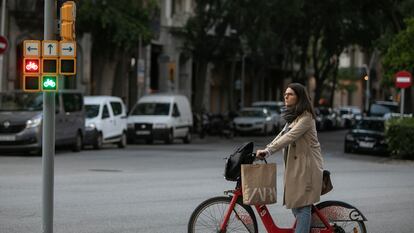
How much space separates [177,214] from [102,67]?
86.9 feet

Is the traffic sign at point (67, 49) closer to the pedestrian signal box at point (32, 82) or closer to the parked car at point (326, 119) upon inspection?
the pedestrian signal box at point (32, 82)

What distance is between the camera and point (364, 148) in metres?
28.3

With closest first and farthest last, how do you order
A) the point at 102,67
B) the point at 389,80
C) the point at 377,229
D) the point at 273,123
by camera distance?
the point at 377,229
the point at 389,80
the point at 102,67
the point at 273,123

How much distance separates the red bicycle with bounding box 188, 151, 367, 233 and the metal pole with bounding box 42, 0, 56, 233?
1.46 m

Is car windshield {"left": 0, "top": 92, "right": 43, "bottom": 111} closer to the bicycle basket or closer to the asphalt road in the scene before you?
the asphalt road

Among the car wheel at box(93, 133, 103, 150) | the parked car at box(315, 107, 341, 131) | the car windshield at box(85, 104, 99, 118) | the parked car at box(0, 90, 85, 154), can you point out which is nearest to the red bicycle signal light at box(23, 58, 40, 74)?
the parked car at box(0, 90, 85, 154)

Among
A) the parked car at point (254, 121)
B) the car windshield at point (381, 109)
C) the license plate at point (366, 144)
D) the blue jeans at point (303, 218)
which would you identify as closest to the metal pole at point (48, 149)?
the blue jeans at point (303, 218)

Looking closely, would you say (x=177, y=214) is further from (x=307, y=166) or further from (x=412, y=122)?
(x=412, y=122)

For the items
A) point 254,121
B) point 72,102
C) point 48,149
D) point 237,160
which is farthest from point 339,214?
point 254,121

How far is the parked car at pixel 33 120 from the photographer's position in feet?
72.0

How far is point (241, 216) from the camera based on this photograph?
25.1 ft

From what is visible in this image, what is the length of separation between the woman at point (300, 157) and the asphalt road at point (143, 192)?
102 inches

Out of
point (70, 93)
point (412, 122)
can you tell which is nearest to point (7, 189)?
point (70, 93)

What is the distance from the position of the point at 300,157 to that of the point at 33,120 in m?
15.7
